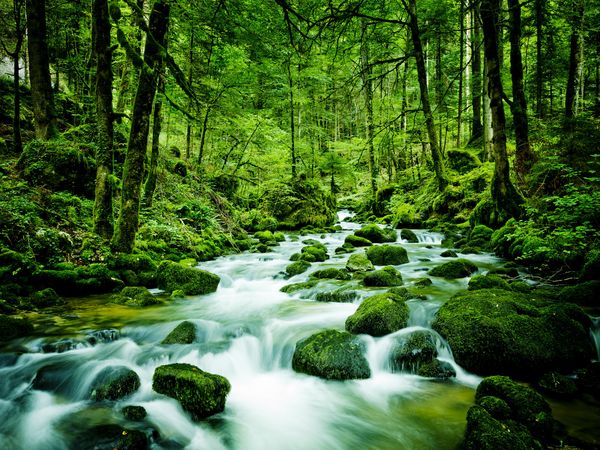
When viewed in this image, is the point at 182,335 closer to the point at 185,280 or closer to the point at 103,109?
the point at 185,280

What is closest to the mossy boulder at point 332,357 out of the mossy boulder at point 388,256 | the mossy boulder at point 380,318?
the mossy boulder at point 380,318

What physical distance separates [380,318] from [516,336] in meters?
1.65

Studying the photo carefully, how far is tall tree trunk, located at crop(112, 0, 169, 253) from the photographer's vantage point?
738 cm

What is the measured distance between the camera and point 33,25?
34.5ft

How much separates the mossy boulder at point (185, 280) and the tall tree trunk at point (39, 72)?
6383mm

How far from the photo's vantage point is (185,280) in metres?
7.98

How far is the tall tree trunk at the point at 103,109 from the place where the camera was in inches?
305

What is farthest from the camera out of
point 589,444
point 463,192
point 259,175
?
point 259,175

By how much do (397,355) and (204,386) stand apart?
243 cm

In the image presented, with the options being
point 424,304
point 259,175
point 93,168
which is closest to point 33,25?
point 93,168

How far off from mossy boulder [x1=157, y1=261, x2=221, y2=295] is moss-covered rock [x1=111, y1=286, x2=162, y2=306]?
30.0 inches

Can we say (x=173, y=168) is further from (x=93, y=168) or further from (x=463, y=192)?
(x=463, y=192)

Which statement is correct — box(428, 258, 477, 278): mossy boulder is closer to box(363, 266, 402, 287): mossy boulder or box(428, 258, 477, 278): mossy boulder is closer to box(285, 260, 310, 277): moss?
box(363, 266, 402, 287): mossy boulder

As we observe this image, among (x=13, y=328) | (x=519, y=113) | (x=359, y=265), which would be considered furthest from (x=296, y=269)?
(x=519, y=113)
